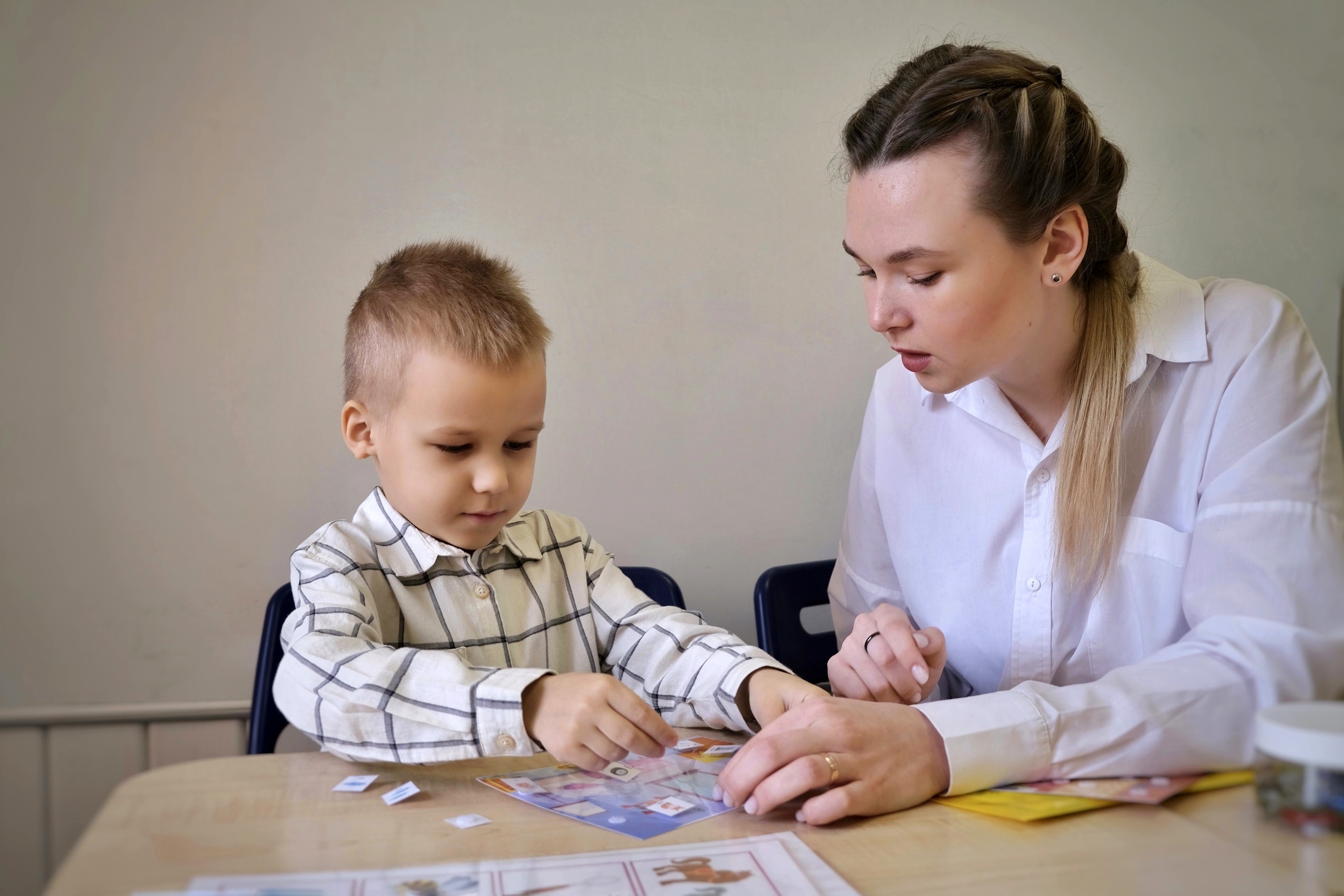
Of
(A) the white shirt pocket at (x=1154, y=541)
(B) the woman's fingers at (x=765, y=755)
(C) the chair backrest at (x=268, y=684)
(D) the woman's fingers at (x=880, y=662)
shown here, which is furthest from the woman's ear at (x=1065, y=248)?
(C) the chair backrest at (x=268, y=684)

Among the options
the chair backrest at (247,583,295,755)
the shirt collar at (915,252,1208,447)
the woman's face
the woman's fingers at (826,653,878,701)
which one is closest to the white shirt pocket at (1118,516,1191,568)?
the shirt collar at (915,252,1208,447)

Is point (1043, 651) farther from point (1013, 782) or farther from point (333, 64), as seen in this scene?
→ point (333, 64)

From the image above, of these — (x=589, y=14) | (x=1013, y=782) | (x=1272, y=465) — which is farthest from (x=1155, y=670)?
(x=589, y=14)

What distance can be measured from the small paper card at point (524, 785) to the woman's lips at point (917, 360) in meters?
0.65

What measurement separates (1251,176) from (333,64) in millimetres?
1912

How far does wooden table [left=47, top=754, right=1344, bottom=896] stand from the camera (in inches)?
25.2

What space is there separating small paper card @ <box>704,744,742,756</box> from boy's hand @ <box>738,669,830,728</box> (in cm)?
4

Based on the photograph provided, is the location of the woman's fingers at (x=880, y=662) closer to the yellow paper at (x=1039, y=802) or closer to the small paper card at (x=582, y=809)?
the yellow paper at (x=1039, y=802)

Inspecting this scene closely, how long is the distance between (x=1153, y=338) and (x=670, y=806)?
0.84 m

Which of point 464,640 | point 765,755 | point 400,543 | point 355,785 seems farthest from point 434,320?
point 765,755

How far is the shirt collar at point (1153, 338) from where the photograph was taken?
1.16 metres

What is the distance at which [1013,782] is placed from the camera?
0.83m

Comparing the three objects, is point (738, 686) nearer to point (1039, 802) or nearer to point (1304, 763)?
point (1039, 802)

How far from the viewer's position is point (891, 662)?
103cm
